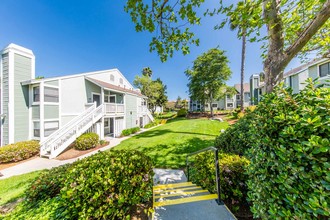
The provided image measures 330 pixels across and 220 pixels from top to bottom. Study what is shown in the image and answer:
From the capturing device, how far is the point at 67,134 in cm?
965

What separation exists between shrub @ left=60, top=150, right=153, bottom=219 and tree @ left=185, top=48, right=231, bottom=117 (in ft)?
76.7

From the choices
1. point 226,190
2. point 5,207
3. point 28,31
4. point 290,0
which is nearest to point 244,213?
point 226,190

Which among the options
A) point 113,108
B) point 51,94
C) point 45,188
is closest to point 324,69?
point 113,108

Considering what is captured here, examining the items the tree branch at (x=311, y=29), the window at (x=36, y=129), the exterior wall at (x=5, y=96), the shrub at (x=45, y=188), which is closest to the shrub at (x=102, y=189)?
the shrub at (x=45, y=188)

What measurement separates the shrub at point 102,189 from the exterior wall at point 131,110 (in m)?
14.9

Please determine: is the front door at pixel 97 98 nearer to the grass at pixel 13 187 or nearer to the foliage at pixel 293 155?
the grass at pixel 13 187

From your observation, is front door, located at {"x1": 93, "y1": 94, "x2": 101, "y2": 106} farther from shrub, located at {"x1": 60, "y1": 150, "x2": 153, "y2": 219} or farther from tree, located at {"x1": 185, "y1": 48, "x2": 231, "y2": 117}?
tree, located at {"x1": 185, "y1": 48, "x2": 231, "y2": 117}

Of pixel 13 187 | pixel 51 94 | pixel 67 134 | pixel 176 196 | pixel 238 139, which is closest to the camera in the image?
pixel 176 196

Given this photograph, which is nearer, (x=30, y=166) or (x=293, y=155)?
(x=293, y=155)

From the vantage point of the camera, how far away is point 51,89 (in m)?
10.1

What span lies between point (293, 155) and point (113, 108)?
14567 mm

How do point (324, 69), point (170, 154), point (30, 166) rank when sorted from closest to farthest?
point (30, 166) → point (170, 154) → point (324, 69)

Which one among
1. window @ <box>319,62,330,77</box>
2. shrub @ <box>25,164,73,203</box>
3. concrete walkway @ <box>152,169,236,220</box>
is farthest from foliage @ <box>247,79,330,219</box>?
window @ <box>319,62,330,77</box>

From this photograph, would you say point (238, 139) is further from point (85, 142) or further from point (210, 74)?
point (210, 74)
